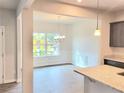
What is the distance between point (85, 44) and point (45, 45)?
2.37 meters

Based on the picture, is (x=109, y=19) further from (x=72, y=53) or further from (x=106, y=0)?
(x=72, y=53)

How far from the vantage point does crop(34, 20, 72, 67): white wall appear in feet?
24.2

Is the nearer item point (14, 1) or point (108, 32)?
point (14, 1)

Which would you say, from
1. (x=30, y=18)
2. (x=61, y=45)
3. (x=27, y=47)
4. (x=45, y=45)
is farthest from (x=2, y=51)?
(x=61, y=45)

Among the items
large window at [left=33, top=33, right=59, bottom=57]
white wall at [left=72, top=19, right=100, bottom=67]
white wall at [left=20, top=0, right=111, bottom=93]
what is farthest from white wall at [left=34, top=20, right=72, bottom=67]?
white wall at [left=20, top=0, right=111, bottom=93]

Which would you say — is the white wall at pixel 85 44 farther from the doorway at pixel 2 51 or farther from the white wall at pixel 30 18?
the doorway at pixel 2 51

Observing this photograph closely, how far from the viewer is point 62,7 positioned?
3854mm

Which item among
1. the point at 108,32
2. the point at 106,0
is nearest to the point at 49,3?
the point at 106,0

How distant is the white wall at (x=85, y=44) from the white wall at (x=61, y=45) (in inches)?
15.2

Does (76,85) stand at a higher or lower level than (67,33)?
lower

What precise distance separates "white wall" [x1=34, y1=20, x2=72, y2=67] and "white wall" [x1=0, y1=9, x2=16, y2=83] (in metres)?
2.53

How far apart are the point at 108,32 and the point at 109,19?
0.49 metres

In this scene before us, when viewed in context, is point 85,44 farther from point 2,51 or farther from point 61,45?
point 2,51

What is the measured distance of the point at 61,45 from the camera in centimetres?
828
